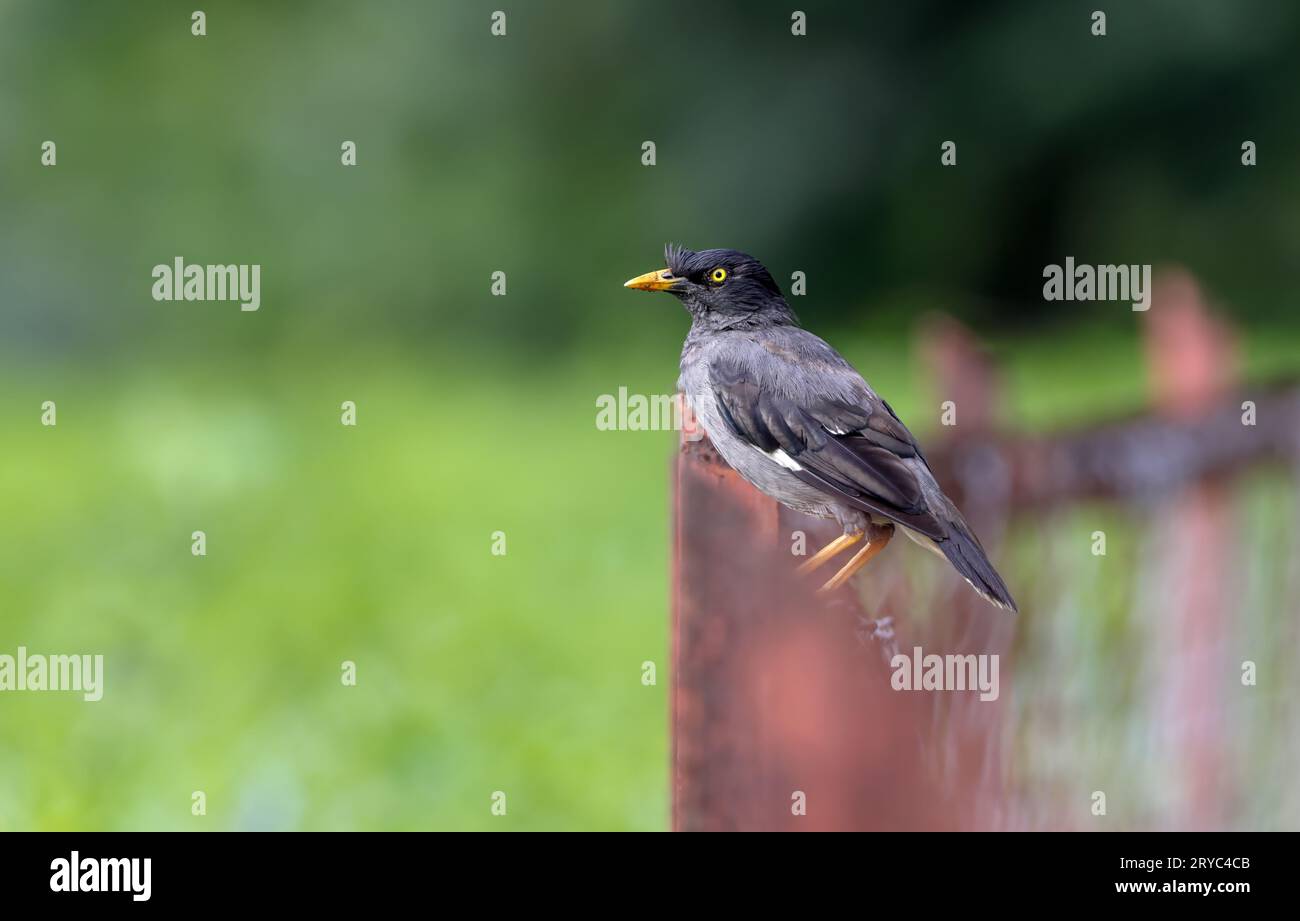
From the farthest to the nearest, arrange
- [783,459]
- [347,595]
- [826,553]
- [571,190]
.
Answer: [571,190] < [347,595] < [783,459] < [826,553]

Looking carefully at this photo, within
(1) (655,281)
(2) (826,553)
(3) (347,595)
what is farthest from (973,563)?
(3) (347,595)

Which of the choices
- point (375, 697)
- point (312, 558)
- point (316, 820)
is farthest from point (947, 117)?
point (316, 820)

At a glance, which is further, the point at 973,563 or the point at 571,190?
the point at 571,190

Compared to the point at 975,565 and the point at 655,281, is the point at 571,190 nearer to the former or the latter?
the point at 655,281

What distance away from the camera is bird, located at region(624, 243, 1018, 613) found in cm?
294

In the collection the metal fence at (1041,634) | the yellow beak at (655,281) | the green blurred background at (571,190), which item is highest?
the green blurred background at (571,190)

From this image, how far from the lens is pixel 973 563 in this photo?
2805mm

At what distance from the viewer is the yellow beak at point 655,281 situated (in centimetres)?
333

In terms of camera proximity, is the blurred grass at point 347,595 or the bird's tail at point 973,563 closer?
the bird's tail at point 973,563

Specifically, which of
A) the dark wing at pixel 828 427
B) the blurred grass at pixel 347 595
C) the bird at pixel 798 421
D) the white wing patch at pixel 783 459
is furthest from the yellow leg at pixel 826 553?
the blurred grass at pixel 347 595

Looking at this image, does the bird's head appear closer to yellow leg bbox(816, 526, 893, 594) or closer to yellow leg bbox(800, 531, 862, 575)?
yellow leg bbox(816, 526, 893, 594)

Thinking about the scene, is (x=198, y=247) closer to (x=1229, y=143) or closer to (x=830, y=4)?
(x=830, y=4)

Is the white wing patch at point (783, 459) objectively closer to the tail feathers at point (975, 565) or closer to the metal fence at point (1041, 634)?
the metal fence at point (1041, 634)

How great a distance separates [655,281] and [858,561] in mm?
1032
